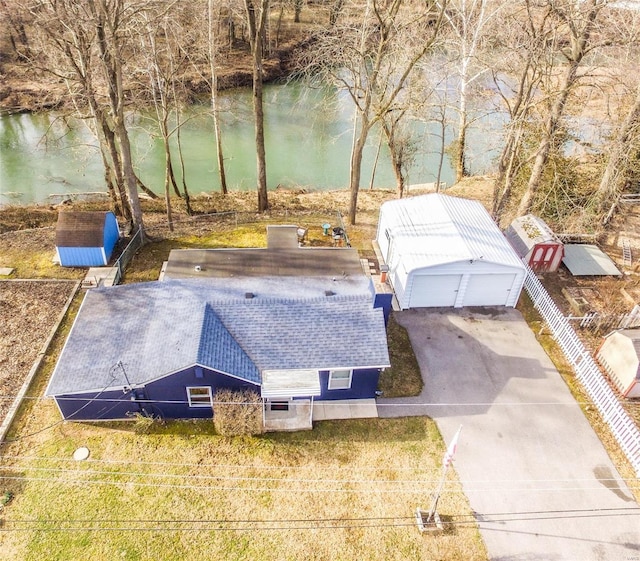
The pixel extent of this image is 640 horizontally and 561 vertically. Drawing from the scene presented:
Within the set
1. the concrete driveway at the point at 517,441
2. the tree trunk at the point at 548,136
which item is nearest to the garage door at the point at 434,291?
the concrete driveway at the point at 517,441

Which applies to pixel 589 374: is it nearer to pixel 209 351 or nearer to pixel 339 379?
pixel 339 379

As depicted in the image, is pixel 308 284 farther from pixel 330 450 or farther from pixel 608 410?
pixel 608 410

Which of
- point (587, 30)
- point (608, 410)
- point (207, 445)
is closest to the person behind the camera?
point (207, 445)

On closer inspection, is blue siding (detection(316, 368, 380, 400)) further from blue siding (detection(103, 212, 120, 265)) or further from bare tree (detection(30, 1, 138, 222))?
bare tree (detection(30, 1, 138, 222))

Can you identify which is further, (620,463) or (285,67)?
(285,67)

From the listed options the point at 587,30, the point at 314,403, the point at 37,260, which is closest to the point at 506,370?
the point at 314,403

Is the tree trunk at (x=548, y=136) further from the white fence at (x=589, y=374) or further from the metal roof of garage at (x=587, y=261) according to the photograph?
the white fence at (x=589, y=374)
